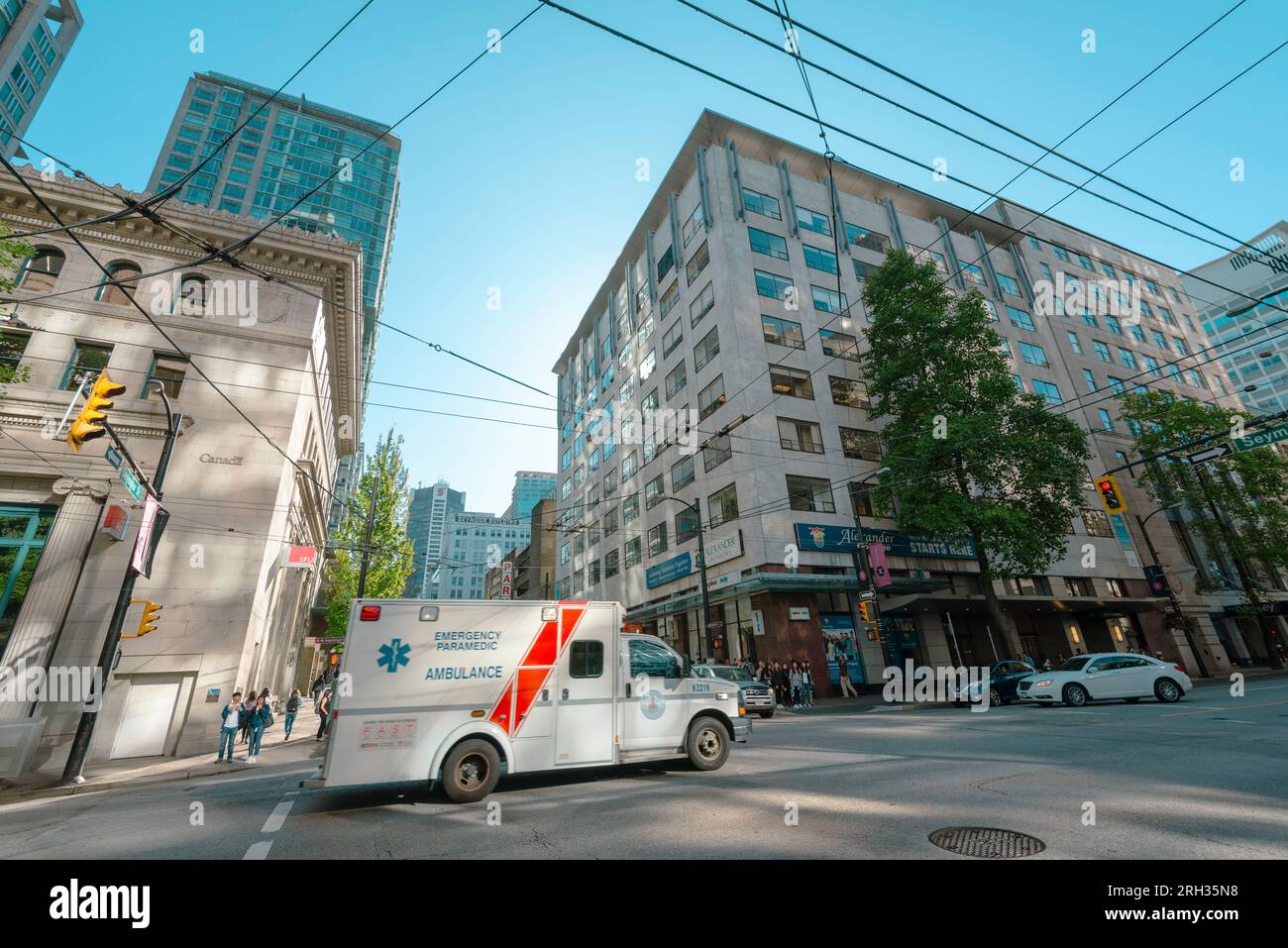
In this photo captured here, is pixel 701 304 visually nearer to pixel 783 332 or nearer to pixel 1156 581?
pixel 783 332

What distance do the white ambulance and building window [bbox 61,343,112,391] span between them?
62.9ft

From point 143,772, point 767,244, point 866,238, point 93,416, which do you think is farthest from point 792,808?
point 866,238

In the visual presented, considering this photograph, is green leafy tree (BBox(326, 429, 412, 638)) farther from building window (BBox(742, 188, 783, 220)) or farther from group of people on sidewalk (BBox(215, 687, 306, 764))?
building window (BBox(742, 188, 783, 220))

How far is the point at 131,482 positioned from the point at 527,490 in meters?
148

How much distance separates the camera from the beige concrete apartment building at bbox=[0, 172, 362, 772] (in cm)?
1569

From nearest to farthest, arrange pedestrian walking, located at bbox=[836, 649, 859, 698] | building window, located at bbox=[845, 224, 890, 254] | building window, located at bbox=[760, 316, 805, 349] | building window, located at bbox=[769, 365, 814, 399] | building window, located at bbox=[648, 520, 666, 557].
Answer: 1. pedestrian walking, located at bbox=[836, 649, 859, 698]
2. building window, located at bbox=[769, 365, 814, 399]
3. building window, located at bbox=[760, 316, 805, 349]
4. building window, located at bbox=[648, 520, 666, 557]
5. building window, located at bbox=[845, 224, 890, 254]

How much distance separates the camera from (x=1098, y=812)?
Result: 5.32 metres

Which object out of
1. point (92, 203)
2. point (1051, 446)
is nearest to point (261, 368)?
point (92, 203)

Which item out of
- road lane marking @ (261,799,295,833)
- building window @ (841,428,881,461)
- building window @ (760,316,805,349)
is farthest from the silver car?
building window @ (760,316,805,349)

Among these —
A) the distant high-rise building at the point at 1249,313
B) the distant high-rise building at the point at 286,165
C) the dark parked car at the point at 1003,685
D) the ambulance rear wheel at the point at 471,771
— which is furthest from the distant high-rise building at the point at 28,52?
the distant high-rise building at the point at 1249,313

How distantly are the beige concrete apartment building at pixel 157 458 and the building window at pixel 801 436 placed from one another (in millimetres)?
22004

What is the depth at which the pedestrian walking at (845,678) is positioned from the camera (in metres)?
24.1

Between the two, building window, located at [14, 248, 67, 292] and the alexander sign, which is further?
the alexander sign

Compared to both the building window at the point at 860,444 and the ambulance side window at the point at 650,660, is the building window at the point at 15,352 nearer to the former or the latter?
the ambulance side window at the point at 650,660
